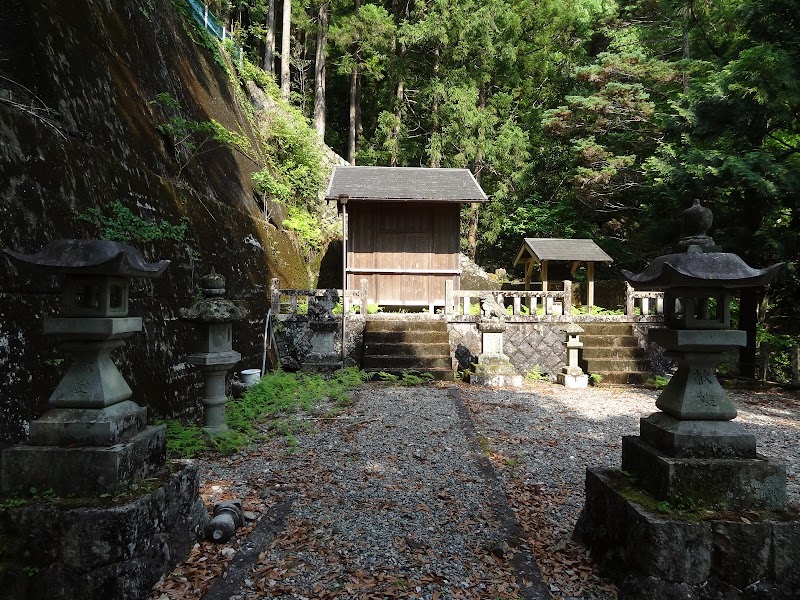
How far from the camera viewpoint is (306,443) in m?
5.70

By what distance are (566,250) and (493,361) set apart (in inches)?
238

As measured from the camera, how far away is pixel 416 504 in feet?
13.2

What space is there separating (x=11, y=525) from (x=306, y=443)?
3440 mm

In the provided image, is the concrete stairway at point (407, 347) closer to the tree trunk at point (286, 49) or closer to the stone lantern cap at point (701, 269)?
the stone lantern cap at point (701, 269)

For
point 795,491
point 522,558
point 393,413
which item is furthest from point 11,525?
point 795,491

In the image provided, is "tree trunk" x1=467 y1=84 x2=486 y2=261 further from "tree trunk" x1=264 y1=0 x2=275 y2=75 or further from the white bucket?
the white bucket

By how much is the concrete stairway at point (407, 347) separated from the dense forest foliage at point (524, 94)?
6.14m

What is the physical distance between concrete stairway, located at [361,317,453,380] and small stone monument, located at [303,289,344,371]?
899mm

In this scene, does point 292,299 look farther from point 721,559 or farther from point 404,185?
point 721,559

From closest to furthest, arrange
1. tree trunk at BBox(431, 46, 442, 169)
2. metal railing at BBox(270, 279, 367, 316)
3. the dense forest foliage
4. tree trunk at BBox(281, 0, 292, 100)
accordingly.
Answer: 1. metal railing at BBox(270, 279, 367, 316)
2. the dense forest foliage
3. tree trunk at BBox(431, 46, 442, 169)
4. tree trunk at BBox(281, 0, 292, 100)

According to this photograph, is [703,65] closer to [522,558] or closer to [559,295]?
[559,295]

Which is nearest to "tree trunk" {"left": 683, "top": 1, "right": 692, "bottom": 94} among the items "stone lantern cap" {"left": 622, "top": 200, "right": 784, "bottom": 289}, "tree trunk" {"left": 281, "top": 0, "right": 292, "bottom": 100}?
"stone lantern cap" {"left": 622, "top": 200, "right": 784, "bottom": 289}

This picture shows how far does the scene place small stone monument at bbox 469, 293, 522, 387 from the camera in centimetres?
1023

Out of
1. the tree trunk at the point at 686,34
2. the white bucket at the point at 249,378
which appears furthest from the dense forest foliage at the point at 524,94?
the white bucket at the point at 249,378
